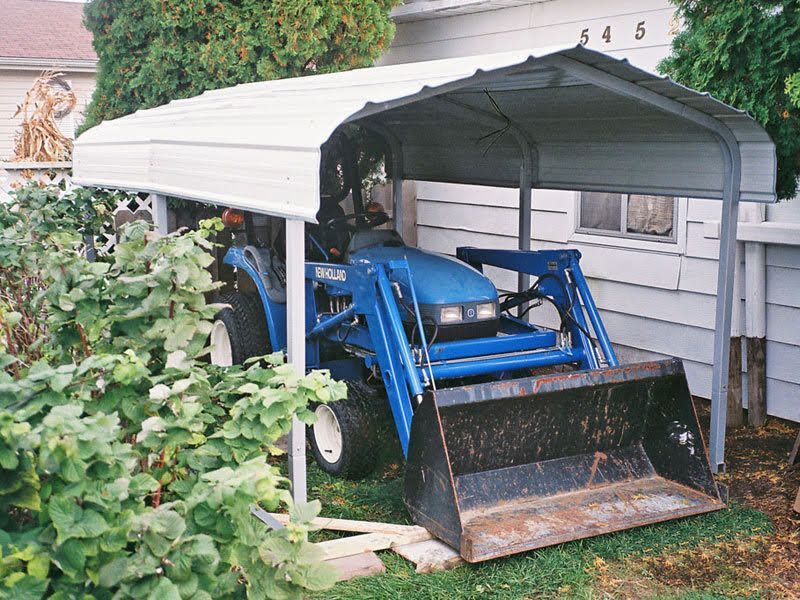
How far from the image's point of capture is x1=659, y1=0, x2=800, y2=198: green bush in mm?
4562

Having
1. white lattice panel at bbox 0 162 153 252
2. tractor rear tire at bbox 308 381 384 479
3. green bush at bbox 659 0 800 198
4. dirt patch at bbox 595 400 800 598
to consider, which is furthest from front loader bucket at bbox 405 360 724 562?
white lattice panel at bbox 0 162 153 252

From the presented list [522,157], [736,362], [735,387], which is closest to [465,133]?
[522,157]

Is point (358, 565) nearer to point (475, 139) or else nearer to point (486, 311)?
point (486, 311)

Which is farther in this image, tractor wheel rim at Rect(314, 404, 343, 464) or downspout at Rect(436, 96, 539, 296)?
downspout at Rect(436, 96, 539, 296)

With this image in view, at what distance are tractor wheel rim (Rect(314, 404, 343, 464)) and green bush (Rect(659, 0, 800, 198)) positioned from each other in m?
2.72

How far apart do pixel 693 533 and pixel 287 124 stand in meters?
2.75

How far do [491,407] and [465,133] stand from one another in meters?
3.00

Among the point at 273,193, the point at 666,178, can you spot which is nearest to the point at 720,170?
the point at 666,178

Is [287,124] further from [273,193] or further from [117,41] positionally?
[117,41]

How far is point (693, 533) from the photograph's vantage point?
179 inches

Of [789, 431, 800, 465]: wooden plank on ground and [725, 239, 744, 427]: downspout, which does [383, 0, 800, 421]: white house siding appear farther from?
[789, 431, 800, 465]: wooden plank on ground

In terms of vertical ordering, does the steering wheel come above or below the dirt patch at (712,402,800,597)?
above

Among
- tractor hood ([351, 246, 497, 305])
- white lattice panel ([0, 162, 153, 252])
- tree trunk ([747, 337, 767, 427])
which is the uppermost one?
white lattice panel ([0, 162, 153, 252])

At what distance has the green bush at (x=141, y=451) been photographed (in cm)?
199
